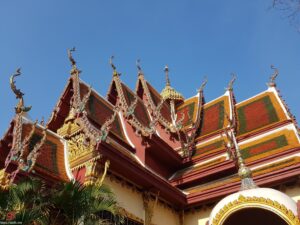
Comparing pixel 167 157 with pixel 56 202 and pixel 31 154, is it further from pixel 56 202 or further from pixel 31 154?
pixel 56 202

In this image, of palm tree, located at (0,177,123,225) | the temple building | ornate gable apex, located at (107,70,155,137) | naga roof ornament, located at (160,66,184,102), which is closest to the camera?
palm tree, located at (0,177,123,225)

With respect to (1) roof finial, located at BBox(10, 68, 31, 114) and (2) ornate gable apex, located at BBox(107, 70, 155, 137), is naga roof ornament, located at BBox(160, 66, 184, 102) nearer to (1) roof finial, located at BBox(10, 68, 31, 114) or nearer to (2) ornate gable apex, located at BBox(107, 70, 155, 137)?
(2) ornate gable apex, located at BBox(107, 70, 155, 137)

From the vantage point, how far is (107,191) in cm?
621

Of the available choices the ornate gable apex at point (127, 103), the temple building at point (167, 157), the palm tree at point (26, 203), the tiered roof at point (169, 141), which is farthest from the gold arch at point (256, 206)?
the ornate gable apex at point (127, 103)

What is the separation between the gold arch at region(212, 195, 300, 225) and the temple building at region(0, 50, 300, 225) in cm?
2

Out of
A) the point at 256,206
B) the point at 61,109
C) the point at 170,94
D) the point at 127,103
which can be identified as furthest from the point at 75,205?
the point at 170,94

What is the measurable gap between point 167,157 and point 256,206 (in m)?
5.85

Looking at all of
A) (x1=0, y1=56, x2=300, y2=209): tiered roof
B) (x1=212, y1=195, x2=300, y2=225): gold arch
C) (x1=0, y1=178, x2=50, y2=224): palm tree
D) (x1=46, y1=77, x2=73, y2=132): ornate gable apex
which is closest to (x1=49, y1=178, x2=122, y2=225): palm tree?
(x1=0, y1=178, x2=50, y2=224): palm tree

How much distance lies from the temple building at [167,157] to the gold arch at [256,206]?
0.06 ft

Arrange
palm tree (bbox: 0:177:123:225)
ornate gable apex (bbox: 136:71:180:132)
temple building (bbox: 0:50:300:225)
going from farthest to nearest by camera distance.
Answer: ornate gable apex (bbox: 136:71:180:132)
temple building (bbox: 0:50:300:225)
palm tree (bbox: 0:177:123:225)

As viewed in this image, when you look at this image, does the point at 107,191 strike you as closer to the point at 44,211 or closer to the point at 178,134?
the point at 44,211

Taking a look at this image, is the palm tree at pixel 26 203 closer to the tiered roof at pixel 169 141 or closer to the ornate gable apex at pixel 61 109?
the tiered roof at pixel 169 141

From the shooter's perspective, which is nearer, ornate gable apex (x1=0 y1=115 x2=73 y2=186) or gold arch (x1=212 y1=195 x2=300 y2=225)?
gold arch (x1=212 y1=195 x2=300 y2=225)

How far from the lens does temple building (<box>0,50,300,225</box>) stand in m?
7.60
